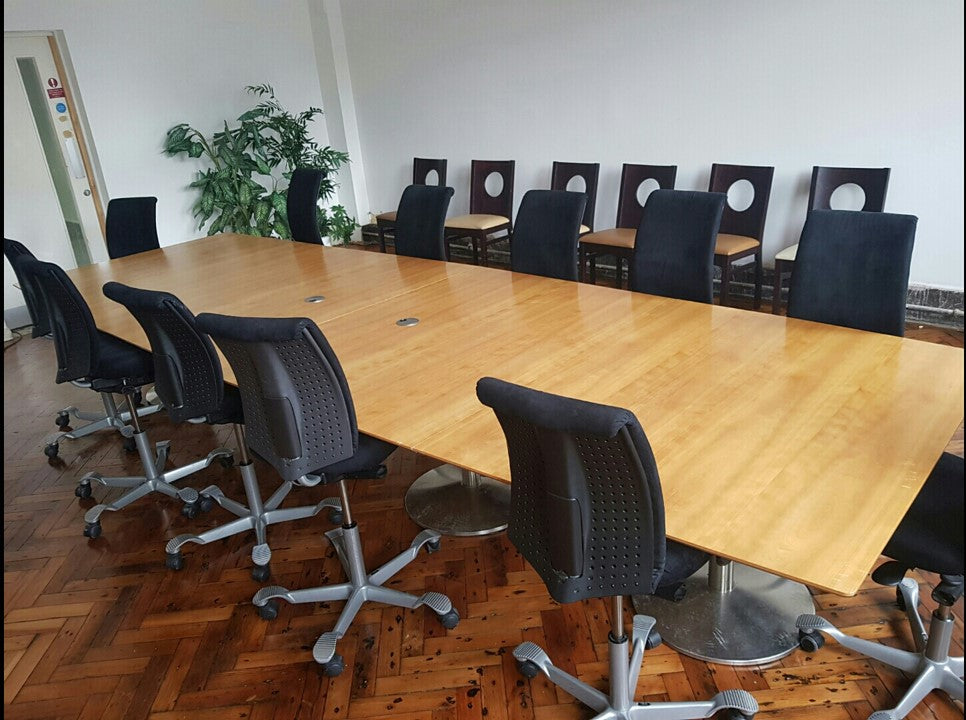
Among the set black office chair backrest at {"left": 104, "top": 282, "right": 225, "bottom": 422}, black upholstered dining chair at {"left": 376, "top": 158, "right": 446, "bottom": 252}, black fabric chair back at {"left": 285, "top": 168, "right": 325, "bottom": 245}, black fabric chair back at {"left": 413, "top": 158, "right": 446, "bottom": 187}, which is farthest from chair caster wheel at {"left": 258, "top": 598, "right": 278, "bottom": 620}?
black fabric chair back at {"left": 413, "top": 158, "right": 446, "bottom": 187}

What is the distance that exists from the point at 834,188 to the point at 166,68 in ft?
17.3

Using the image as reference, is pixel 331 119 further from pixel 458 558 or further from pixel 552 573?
pixel 552 573

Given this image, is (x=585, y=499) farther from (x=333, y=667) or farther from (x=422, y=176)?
(x=422, y=176)

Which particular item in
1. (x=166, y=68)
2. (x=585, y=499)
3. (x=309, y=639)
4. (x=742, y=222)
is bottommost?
(x=309, y=639)

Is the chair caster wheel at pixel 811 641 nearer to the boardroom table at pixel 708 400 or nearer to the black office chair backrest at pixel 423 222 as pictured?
the boardroom table at pixel 708 400

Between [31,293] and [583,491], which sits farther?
[31,293]

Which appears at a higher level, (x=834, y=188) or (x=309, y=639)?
(x=834, y=188)

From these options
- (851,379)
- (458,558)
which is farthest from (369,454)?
(851,379)

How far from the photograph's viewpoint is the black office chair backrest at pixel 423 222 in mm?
3998

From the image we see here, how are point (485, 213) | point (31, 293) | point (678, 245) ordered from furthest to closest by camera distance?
point (485, 213) < point (31, 293) < point (678, 245)

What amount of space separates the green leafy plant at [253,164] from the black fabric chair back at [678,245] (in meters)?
3.87

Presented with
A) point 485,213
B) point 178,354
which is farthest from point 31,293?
point 485,213

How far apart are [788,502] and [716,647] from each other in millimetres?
802

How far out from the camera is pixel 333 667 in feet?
7.11
